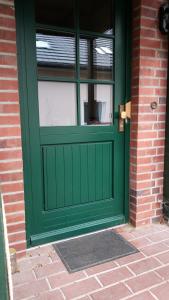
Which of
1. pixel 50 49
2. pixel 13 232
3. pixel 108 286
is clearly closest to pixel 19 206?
pixel 13 232

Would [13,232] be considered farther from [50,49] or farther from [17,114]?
[50,49]

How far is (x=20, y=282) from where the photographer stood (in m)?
1.60

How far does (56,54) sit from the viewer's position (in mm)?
1940

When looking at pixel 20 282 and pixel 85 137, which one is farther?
pixel 85 137

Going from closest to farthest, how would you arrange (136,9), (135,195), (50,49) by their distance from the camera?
(50,49) < (136,9) < (135,195)

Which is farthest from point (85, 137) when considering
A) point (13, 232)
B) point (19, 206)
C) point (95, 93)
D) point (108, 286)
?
point (108, 286)

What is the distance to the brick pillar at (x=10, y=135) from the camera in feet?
5.28

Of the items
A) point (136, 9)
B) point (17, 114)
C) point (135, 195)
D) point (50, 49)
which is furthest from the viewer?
point (135, 195)

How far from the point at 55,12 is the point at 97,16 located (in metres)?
0.39

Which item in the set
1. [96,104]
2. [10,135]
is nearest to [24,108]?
[10,135]

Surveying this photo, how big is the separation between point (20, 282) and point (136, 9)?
2280 mm

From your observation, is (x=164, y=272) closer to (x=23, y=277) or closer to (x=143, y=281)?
(x=143, y=281)

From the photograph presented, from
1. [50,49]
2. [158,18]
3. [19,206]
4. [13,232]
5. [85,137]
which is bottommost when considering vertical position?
[13,232]

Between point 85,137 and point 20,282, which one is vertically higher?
point 85,137
